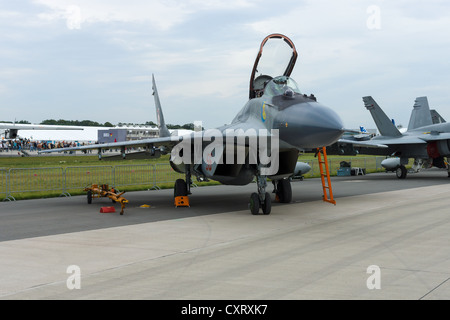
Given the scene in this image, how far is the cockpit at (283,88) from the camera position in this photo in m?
10.8

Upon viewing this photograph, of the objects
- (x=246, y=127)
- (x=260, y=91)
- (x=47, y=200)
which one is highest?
(x=260, y=91)

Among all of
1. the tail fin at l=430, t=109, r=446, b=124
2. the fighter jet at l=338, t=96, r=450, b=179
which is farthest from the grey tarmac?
the tail fin at l=430, t=109, r=446, b=124

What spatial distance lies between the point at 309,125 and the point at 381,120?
18.8 metres

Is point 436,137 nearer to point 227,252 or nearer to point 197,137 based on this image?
point 197,137

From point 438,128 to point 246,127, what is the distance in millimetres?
16992

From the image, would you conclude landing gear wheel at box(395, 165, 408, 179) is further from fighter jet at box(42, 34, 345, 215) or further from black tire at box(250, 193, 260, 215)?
black tire at box(250, 193, 260, 215)

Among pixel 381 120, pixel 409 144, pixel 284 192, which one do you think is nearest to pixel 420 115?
pixel 381 120

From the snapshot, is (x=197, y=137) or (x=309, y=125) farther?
(x=197, y=137)

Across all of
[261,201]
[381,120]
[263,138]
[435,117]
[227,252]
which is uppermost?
[435,117]

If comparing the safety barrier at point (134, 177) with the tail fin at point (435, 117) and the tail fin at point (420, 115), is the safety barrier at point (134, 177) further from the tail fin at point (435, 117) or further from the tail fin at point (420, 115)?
the tail fin at point (435, 117)

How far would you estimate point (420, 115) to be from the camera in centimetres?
2900

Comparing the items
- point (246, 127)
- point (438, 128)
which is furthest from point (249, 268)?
point (438, 128)
